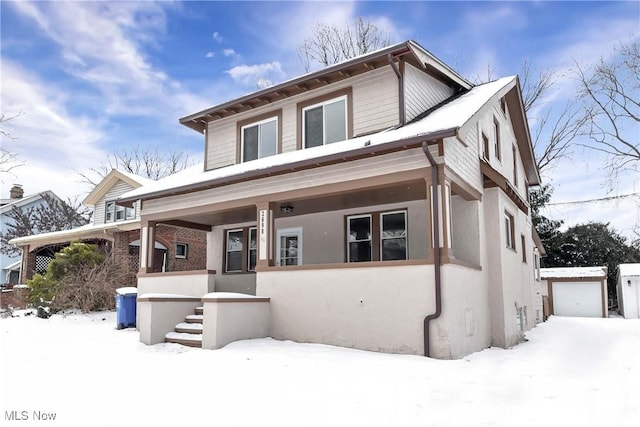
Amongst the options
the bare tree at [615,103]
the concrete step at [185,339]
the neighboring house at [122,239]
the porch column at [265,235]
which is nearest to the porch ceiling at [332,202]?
the porch column at [265,235]

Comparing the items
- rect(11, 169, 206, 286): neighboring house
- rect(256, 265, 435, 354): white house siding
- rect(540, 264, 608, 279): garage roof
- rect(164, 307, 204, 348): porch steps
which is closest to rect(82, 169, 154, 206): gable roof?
rect(11, 169, 206, 286): neighboring house

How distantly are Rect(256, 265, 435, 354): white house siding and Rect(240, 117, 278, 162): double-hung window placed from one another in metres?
3.75

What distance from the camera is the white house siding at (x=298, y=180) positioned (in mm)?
9055

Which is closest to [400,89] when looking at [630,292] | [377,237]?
[377,237]

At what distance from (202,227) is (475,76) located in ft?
60.6

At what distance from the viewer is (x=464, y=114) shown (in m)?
9.20

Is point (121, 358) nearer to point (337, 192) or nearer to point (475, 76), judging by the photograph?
point (337, 192)

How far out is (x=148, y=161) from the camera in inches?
1432

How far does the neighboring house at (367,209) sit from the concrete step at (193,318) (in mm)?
217

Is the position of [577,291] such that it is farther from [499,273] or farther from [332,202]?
[332,202]

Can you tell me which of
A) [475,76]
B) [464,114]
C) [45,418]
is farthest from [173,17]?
[475,76]

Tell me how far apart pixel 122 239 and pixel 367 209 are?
438 inches

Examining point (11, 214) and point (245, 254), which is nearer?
point (245, 254)

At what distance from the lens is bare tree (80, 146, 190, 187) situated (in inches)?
1415
